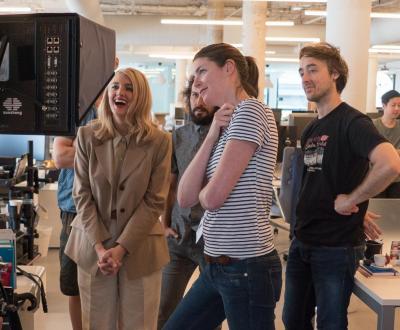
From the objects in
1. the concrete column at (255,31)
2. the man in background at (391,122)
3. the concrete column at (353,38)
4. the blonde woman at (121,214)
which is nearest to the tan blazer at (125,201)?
the blonde woman at (121,214)

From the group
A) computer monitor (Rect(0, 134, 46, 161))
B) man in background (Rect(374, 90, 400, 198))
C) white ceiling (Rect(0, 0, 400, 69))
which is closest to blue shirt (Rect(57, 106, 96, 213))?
computer monitor (Rect(0, 134, 46, 161))

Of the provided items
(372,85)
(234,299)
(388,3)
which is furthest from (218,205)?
(372,85)

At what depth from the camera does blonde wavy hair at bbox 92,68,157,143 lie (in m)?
2.49

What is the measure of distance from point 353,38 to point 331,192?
11.5 feet

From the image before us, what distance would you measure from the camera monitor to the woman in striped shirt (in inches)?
14.9

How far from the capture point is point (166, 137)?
256 cm

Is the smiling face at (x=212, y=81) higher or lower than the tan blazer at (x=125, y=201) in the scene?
higher

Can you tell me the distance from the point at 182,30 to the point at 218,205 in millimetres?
13248

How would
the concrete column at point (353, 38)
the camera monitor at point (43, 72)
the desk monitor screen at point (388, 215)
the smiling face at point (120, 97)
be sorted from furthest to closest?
1. the concrete column at point (353, 38)
2. the desk monitor screen at point (388, 215)
3. the smiling face at point (120, 97)
4. the camera monitor at point (43, 72)

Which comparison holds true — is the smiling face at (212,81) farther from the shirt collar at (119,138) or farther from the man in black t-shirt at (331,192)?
the shirt collar at (119,138)

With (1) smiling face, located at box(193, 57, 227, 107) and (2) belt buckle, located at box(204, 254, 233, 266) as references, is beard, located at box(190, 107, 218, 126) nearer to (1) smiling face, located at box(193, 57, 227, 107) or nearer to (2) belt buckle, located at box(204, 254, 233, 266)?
(1) smiling face, located at box(193, 57, 227, 107)

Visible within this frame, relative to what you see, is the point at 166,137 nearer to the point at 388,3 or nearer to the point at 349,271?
the point at 349,271

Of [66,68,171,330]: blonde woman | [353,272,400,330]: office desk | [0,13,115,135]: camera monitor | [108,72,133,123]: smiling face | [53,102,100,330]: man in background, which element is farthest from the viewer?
[53,102,100,330]: man in background

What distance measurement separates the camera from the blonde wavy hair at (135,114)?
98.0 inches
